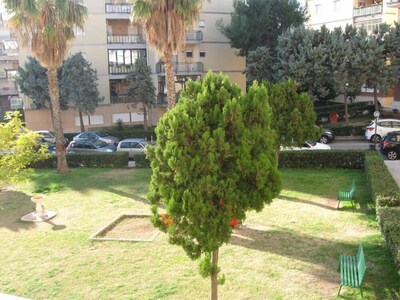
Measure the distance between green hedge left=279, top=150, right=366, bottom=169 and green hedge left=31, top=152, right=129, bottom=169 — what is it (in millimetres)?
8922

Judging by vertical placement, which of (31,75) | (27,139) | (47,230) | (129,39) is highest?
(129,39)

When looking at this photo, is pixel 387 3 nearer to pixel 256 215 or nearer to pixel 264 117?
pixel 256 215

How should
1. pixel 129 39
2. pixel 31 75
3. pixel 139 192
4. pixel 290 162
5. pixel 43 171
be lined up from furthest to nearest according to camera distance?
pixel 129 39 → pixel 31 75 → pixel 43 171 → pixel 290 162 → pixel 139 192

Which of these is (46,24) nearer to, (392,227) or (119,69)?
(119,69)

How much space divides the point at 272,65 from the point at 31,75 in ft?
64.7

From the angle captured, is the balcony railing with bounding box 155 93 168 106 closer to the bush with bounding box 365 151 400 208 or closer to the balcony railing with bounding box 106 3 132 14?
the balcony railing with bounding box 106 3 132 14

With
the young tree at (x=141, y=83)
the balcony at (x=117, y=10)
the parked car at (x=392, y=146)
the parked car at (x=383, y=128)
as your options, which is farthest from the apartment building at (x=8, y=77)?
the parked car at (x=392, y=146)

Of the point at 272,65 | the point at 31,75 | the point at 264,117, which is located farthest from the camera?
the point at 31,75

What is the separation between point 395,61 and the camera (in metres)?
32.2

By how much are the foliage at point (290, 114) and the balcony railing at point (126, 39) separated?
25759 millimetres

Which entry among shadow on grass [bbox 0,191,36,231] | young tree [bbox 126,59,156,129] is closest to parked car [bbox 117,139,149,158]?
shadow on grass [bbox 0,191,36,231]

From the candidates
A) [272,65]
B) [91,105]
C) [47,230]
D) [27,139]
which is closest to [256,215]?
[47,230]

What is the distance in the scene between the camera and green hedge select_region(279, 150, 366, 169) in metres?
21.6

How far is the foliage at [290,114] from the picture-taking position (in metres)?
16.8
